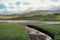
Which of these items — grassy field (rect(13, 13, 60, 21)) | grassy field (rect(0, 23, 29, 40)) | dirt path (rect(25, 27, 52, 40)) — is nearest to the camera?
grassy field (rect(0, 23, 29, 40))

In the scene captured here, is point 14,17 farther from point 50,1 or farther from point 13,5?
point 50,1

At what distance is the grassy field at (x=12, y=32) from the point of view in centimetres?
495

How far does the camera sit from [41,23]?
5.19 metres

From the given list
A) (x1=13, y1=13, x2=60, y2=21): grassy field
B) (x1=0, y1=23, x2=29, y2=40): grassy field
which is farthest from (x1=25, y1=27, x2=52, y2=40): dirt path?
(x1=13, y1=13, x2=60, y2=21): grassy field

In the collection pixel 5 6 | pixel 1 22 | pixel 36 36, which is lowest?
pixel 36 36

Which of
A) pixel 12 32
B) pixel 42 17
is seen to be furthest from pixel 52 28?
pixel 12 32

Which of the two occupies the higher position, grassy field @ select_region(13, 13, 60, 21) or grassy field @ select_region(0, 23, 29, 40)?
grassy field @ select_region(13, 13, 60, 21)

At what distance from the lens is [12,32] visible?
5012mm

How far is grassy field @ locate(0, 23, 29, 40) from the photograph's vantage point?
16.2 feet

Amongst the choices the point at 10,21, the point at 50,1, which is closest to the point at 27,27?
the point at 10,21

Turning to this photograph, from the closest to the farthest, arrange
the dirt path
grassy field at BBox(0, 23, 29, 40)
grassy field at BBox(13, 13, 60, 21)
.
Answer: grassy field at BBox(0, 23, 29, 40) < the dirt path < grassy field at BBox(13, 13, 60, 21)

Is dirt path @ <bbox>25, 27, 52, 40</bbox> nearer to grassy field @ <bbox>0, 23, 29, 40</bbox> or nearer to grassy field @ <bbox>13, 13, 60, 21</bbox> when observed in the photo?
grassy field @ <bbox>0, 23, 29, 40</bbox>

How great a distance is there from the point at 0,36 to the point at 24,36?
1.87ft

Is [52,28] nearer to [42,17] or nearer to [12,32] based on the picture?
[42,17]
